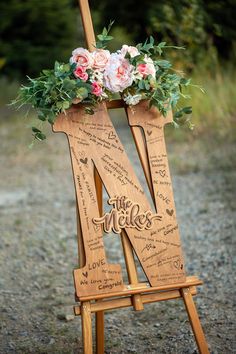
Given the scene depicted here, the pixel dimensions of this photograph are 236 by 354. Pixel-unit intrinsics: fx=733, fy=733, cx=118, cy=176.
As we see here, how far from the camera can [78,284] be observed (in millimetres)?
3162

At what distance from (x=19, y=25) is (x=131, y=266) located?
44.6ft

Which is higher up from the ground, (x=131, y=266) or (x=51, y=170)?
(x=51, y=170)

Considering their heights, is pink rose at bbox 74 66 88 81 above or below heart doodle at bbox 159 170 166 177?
above

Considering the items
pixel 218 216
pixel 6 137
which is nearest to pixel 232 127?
pixel 218 216

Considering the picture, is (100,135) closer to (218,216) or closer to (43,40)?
(218,216)

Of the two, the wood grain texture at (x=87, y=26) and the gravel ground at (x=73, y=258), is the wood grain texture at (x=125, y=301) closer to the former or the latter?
the gravel ground at (x=73, y=258)

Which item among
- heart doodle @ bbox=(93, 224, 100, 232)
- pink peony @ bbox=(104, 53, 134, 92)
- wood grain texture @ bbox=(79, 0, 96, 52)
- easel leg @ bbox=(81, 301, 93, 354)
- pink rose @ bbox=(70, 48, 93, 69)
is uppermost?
wood grain texture @ bbox=(79, 0, 96, 52)

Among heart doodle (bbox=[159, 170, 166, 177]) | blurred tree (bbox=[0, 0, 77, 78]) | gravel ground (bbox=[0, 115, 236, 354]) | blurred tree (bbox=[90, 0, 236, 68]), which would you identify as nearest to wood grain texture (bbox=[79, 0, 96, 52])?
heart doodle (bbox=[159, 170, 166, 177])

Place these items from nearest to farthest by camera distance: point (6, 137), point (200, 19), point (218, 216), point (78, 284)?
point (78, 284) < point (218, 216) < point (200, 19) < point (6, 137)

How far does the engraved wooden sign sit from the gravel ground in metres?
0.77

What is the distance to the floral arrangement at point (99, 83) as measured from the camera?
3137mm

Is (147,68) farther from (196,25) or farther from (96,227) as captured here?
(196,25)

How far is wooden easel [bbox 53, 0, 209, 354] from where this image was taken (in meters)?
Result: 3.18

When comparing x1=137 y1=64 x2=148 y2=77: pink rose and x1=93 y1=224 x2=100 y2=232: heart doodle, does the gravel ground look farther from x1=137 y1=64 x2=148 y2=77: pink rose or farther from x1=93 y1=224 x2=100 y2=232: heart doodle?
x1=137 y1=64 x2=148 y2=77: pink rose
